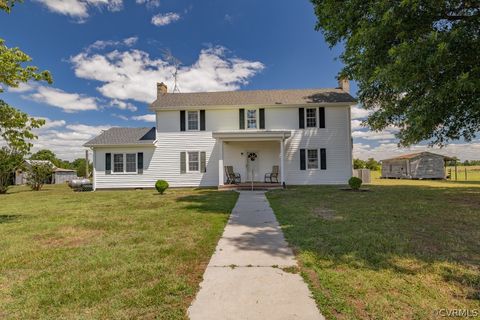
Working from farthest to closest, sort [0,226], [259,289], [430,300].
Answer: [0,226] → [259,289] → [430,300]

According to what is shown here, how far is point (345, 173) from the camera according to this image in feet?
A: 55.9

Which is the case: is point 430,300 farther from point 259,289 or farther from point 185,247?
point 185,247

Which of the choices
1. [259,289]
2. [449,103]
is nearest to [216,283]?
[259,289]

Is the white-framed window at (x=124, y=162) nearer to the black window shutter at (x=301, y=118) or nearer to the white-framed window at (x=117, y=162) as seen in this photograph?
the white-framed window at (x=117, y=162)

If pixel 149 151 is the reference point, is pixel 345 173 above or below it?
below

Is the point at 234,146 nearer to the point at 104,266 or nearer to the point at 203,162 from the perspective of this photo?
the point at 203,162

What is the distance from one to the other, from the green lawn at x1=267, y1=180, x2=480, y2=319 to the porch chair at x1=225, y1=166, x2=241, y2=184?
9004 mm

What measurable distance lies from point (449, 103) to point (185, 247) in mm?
9968

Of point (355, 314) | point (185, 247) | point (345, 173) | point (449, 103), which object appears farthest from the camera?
point (345, 173)

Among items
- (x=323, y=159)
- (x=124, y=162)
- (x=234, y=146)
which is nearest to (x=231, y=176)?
(x=234, y=146)

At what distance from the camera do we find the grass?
276 cm

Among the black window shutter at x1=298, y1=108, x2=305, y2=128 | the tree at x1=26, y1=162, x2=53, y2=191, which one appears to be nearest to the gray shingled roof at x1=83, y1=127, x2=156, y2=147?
the tree at x1=26, y1=162, x2=53, y2=191

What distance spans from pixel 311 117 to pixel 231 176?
21.4 ft

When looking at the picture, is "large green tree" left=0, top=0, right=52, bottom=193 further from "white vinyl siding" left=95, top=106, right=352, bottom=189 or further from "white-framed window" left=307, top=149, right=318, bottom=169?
"white-framed window" left=307, top=149, right=318, bottom=169
